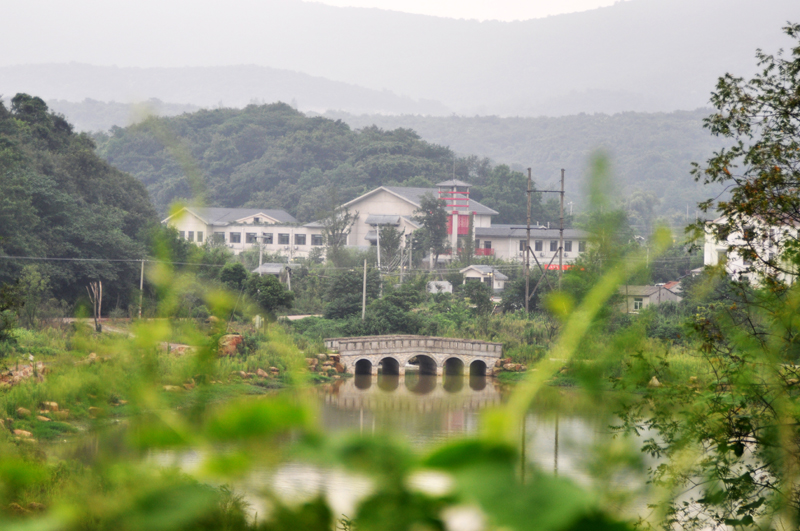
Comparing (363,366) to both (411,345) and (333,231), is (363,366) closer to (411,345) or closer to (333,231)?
(411,345)

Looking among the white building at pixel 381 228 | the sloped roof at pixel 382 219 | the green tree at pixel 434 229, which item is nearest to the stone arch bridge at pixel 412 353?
the white building at pixel 381 228

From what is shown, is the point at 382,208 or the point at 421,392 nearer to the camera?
the point at 421,392

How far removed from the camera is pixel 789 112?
17.0ft

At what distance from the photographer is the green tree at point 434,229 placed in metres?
28.7

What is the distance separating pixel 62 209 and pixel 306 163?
78.9ft

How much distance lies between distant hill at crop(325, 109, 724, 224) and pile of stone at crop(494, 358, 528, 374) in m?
Result: 31.0

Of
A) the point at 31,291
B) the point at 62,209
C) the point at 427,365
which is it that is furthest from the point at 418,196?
the point at 31,291

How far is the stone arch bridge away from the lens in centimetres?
1711

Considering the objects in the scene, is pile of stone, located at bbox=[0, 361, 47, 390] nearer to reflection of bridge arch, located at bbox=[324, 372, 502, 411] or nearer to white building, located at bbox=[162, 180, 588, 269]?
reflection of bridge arch, located at bbox=[324, 372, 502, 411]

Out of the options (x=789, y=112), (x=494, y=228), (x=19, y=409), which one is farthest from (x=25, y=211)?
(x=494, y=228)

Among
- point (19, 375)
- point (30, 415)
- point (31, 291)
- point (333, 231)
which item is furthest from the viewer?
point (333, 231)

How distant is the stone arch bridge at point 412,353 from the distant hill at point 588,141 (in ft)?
102

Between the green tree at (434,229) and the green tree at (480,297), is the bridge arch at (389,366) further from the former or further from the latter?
the green tree at (434,229)

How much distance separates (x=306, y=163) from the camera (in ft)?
133
